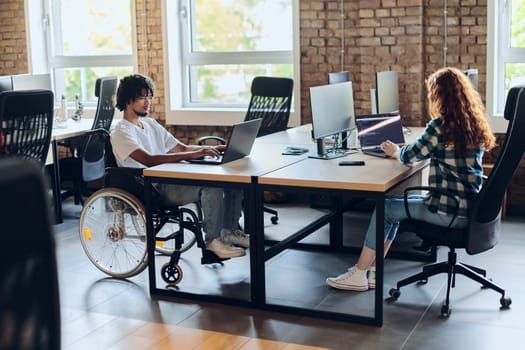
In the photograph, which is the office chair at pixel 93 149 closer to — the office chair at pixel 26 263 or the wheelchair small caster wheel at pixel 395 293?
the wheelchair small caster wheel at pixel 395 293

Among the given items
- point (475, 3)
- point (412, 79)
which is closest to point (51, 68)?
point (412, 79)

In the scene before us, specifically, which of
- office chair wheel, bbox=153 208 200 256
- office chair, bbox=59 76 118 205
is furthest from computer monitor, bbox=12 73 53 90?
office chair wheel, bbox=153 208 200 256

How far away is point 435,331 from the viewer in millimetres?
3428

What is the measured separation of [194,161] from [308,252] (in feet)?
3.84

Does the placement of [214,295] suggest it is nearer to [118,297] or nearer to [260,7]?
[118,297]

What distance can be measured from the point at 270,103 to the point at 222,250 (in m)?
2.23

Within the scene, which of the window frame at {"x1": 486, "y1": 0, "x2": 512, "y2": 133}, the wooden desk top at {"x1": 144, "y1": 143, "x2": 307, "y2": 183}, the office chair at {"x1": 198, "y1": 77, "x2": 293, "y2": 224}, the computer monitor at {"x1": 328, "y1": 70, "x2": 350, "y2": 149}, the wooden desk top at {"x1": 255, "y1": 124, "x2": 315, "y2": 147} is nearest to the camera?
the wooden desk top at {"x1": 144, "y1": 143, "x2": 307, "y2": 183}

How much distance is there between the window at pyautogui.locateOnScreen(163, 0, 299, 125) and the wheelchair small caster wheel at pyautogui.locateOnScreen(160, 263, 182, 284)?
2855 mm

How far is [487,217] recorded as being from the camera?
358 centimetres

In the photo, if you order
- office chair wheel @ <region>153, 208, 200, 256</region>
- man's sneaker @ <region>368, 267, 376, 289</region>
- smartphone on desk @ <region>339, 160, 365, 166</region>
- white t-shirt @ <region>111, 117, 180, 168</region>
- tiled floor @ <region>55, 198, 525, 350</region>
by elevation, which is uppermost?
white t-shirt @ <region>111, 117, 180, 168</region>

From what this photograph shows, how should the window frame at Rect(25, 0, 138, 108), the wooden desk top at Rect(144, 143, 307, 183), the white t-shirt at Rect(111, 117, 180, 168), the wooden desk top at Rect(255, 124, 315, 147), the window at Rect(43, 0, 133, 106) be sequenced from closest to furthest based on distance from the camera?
the wooden desk top at Rect(144, 143, 307, 183) → the white t-shirt at Rect(111, 117, 180, 168) → the wooden desk top at Rect(255, 124, 315, 147) → the window at Rect(43, 0, 133, 106) → the window frame at Rect(25, 0, 138, 108)

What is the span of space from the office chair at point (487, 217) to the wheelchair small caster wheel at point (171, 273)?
1.16 m

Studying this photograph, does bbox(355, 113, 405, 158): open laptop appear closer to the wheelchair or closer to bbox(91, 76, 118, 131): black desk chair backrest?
the wheelchair

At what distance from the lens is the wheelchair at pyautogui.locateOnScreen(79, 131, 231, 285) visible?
4.01 m
